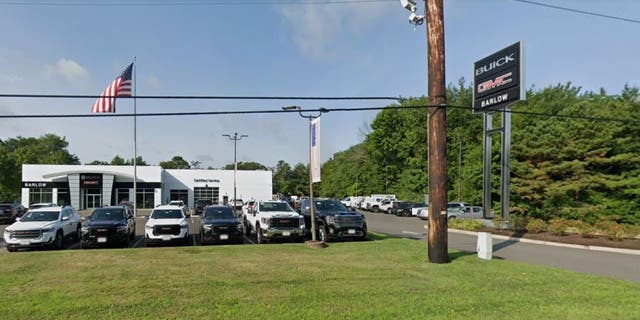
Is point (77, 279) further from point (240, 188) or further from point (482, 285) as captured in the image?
point (240, 188)

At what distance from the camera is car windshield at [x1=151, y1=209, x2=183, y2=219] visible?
59.0 feet

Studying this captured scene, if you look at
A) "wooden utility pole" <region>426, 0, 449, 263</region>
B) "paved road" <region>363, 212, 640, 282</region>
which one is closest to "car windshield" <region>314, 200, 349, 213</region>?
"paved road" <region>363, 212, 640, 282</region>

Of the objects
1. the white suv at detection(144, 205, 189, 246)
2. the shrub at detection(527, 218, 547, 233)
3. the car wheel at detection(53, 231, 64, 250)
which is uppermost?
the white suv at detection(144, 205, 189, 246)

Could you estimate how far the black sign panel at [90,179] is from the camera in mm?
57844

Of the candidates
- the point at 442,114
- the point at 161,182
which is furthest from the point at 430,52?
the point at 161,182

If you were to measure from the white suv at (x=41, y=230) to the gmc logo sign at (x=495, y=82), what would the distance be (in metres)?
21.5

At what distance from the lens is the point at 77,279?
9039 mm

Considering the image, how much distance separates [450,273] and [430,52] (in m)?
5.67

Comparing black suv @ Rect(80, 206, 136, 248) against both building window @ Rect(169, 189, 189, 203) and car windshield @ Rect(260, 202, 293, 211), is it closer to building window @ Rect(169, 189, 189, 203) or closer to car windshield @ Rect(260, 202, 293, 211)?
car windshield @ Rect(260, 202, 293, 211)

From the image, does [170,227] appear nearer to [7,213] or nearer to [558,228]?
[558,228]

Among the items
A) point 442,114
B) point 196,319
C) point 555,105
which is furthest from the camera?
point 555,105

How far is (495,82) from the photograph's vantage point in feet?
81.6

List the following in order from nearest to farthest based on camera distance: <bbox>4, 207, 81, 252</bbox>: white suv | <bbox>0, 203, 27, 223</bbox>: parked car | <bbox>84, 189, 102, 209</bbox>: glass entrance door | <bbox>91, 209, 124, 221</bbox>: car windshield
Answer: <bbox>4, 207, 81, 252</bbox>: white suv
<bbox>91, 209, 124, 221</bbox>: car windshield
<bbox>0, 203, 27, 223</bbox>: parked car
<bbox>84, 189, 102, 209</bbox>: glass entrance door

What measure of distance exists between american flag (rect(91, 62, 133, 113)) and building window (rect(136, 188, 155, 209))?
39.9 m
